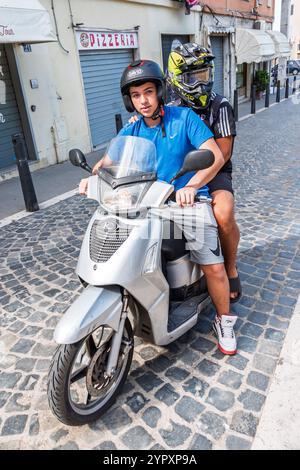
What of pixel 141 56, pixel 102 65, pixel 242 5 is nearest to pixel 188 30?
pixel 141 56

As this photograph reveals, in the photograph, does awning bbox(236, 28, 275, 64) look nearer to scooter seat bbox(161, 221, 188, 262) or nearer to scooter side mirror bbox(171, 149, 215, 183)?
scooter seat bbox(161, 221, 188, 262)

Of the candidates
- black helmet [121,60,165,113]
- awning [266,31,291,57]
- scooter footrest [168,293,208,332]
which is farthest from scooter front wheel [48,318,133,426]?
awning [266,31,291,57]

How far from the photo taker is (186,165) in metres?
1.78

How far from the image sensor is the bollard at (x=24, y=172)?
507cm

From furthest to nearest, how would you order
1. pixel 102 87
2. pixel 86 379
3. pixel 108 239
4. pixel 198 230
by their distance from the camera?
pixel 102 87
pixel 198 230
pixel 86 379
pixel 108 239

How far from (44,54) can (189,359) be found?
7.30 m

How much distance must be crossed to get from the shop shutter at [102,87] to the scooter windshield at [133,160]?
306 inches

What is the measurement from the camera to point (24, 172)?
522 cm

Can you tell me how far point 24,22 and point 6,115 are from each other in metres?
1.85

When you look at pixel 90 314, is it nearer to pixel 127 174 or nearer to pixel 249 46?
pixel 127 174

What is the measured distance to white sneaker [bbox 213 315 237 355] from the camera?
2.42 m

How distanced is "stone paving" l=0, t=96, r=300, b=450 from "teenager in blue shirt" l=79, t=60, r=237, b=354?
269 mm

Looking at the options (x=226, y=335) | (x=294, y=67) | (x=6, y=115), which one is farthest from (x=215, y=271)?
(x=294, y=67)

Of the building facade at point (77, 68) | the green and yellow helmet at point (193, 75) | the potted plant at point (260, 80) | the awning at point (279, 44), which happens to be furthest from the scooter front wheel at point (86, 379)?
the awning at point (279, 44)
